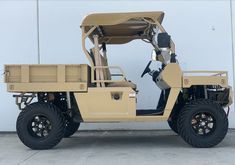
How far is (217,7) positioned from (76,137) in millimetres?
4428

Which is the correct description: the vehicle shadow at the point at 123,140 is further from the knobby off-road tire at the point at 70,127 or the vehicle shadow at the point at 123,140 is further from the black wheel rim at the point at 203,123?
the black wheel rim at the point at 203,123

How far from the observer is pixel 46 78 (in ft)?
26.8

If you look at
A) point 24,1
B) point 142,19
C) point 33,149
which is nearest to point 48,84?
point 33,149

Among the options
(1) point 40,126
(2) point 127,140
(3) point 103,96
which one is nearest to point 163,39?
(3) point 103,96

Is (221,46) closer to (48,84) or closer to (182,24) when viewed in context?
A: (182,24)

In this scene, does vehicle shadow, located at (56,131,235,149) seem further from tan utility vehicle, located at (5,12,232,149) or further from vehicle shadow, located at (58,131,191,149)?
tan utility vehicle, located at (5,12,232,149)

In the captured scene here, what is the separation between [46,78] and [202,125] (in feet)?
9.41

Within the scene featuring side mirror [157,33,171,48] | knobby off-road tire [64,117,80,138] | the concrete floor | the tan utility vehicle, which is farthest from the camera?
knobby off-road tire [64,117,80,138]

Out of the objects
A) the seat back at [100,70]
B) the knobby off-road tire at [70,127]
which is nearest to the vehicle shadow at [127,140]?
the knobby off-road tire at [70,127]

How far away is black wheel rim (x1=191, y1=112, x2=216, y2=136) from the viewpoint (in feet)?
26.5

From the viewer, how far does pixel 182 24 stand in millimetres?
10758

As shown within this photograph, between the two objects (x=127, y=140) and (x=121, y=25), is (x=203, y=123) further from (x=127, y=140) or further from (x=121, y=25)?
(x=121, y=25)

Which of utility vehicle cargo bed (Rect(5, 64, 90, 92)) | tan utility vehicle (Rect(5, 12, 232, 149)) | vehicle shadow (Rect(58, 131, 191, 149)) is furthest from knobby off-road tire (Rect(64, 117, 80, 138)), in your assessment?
utility vehicle cargo bed (Rect(5, 64, 90, 92))

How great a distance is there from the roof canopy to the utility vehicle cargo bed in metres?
0.85
